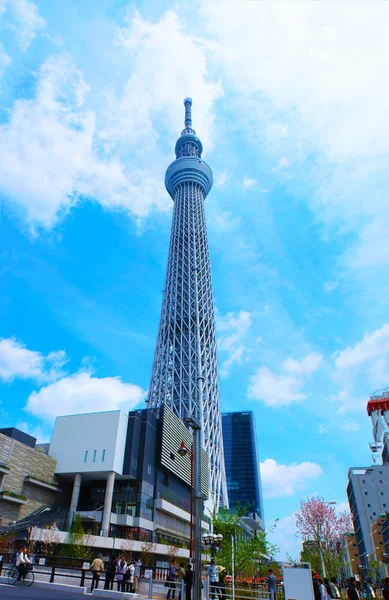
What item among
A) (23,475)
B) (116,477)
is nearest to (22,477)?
(23,475)

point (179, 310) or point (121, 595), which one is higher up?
point (179, 310)

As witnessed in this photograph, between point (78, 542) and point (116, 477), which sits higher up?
point (116, 477)

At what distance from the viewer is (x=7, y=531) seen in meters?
34.1

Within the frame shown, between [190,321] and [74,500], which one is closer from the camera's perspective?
[74,500]

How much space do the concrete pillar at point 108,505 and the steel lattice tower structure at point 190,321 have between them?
41.7 meters

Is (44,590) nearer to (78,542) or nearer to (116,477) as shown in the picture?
(78,542)

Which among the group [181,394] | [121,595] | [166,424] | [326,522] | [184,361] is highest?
[184,361]

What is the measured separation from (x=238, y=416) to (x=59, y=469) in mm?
146003

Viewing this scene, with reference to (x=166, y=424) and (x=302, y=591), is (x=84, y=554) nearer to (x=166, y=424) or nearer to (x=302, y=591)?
(x=166, y=424)

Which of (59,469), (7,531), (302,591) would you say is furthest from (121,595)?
(59,469)

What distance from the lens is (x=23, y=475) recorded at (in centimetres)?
3950

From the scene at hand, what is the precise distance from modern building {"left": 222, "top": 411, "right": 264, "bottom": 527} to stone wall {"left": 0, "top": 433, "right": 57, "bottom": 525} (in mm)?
128397

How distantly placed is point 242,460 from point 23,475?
145460 millimetres

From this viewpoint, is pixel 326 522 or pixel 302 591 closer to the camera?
pixel 302 591
